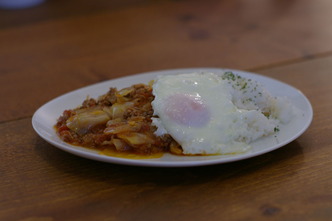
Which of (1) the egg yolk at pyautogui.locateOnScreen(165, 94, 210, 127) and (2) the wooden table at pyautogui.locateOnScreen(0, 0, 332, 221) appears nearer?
(2) the wooden table at pyautogui.locateOnScreen(0, 0, 332, 221)

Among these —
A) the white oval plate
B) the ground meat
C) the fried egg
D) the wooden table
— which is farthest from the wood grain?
the fried egg

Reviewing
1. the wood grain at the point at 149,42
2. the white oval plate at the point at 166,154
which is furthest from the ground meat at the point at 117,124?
the wood grain at the point at 149,42

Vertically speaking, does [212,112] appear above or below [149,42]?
above

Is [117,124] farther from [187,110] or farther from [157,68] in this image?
[157,68]

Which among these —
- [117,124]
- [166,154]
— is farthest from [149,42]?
[166,154]

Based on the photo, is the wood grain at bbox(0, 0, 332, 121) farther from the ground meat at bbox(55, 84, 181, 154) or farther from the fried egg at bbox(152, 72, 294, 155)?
the fried egg at bbox(152, 72, 294, 155)

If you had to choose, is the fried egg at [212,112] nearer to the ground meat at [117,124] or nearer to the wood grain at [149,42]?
the ground meat at [117,124]

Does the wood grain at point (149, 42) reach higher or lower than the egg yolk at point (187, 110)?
lower
